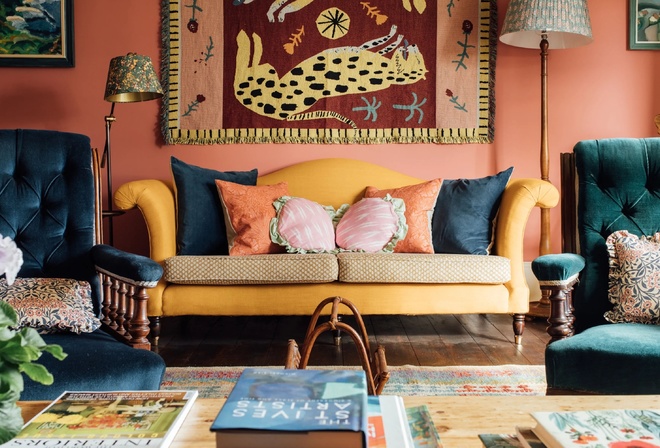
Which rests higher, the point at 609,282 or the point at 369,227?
the point at 369,227

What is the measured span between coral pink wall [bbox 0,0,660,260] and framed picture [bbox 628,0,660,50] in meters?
0.05

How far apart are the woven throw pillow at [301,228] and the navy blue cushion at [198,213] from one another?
0.32 metres

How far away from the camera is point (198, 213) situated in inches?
134

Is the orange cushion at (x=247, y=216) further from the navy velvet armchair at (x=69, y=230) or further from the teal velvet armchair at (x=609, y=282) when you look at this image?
the teal velvet armchair at (x=609, y=282)

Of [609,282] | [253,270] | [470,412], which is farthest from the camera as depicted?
[253,270]

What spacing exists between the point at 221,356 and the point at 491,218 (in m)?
1.59

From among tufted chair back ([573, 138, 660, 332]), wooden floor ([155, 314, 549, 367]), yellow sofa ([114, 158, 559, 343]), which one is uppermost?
tufted chair back ([573, 138, 660, 332])

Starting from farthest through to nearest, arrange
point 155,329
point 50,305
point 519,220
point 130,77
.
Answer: point 130,77, point 519,220, point 155,329, point 50,305

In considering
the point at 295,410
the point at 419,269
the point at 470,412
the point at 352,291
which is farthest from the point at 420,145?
the point at 295,410

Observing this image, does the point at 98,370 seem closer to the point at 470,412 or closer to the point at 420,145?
the point at 470,412

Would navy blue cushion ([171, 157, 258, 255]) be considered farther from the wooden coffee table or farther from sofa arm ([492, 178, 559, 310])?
the wooden coffee table

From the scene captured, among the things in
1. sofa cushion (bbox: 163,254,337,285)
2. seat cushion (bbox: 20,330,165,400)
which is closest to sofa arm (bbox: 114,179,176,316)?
sofa cushion (bbox: 163,254,337,285)

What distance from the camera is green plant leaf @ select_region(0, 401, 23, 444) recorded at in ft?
2.44

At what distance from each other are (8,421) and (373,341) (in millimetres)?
2620
